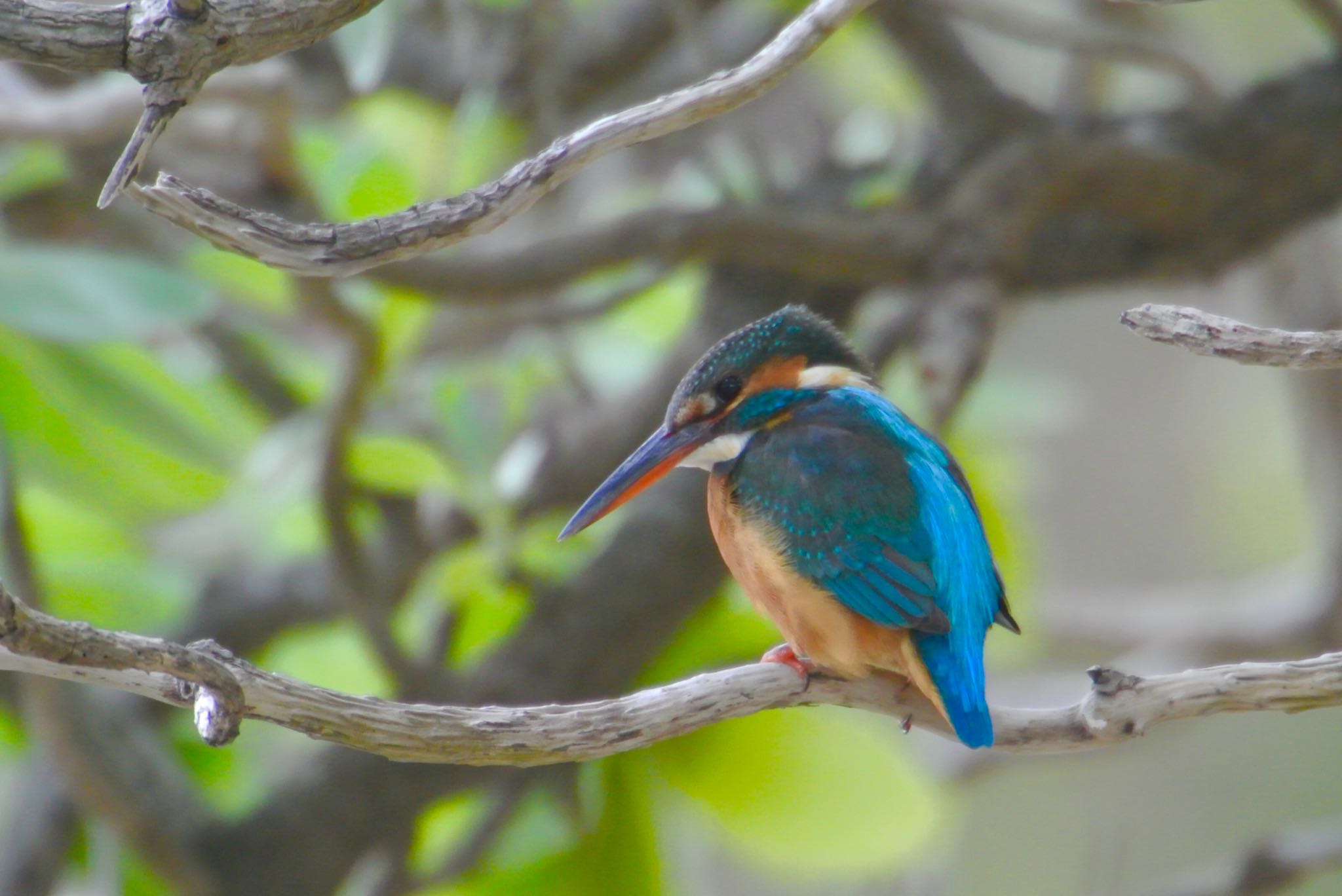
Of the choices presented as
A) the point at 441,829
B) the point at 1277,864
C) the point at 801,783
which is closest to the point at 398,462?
the point at 801,783

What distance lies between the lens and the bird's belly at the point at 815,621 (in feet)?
3.81

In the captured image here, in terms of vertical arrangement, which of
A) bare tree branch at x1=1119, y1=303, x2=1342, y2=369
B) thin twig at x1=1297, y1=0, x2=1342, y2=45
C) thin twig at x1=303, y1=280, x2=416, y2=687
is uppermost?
thin twig at x1=1297, y1=0, x2=1342, y2=45

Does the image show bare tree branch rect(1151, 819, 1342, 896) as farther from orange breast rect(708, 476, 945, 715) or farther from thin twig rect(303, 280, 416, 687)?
thin twig rect(303, 280, 416, 687)

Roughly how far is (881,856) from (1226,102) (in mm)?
1129

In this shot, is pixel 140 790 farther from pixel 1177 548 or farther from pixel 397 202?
pixel 1177 548

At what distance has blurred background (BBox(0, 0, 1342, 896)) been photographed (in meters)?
1.65

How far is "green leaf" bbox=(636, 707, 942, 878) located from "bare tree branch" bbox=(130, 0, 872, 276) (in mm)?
1042

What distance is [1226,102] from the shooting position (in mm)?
1876

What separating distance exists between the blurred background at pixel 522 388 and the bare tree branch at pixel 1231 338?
2.37 ft

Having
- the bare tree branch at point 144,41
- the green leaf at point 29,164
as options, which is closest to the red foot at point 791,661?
the bare tree branch at point 144,41

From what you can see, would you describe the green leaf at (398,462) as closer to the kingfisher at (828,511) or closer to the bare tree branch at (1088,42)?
the kingfisher at (828,511)

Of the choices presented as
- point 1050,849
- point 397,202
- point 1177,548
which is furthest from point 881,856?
point 1177,548

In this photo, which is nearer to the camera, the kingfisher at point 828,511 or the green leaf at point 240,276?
the kingfisher at point 828,511

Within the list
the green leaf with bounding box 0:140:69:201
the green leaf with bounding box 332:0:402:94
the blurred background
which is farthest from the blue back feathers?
the green leaf with bounding box 0:140:69:201
